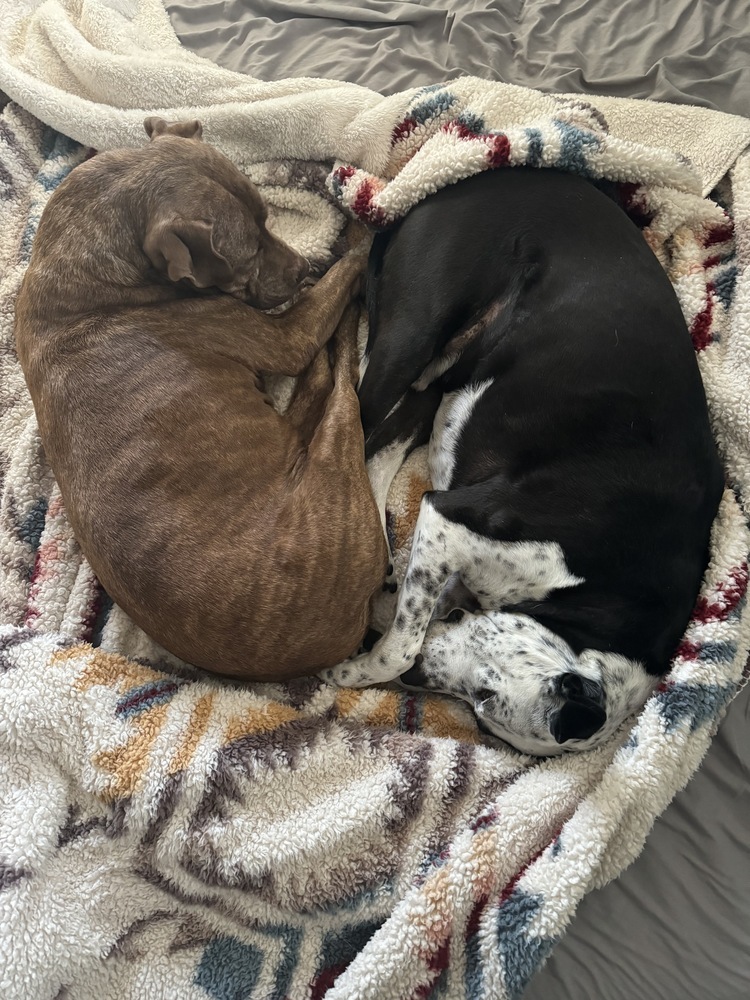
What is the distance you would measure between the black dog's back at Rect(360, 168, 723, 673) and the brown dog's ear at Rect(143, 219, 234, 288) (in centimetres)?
50

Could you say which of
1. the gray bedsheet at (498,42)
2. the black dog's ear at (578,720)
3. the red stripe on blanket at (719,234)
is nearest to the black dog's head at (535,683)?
the black dog's ear at (578,720)

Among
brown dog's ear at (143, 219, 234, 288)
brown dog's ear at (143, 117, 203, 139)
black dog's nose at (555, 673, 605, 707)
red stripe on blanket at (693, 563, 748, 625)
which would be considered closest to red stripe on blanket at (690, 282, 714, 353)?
red stripe on blanket at (693, 563, 748, 625)

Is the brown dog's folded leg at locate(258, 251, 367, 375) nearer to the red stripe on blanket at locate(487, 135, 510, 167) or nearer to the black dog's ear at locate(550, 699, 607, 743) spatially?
the red stripe on blanket at locate(487, 135, 510, 167)

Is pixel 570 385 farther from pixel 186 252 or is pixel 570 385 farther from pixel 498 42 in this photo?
pixel 498 42

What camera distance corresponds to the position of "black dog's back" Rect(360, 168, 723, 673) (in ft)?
6.09

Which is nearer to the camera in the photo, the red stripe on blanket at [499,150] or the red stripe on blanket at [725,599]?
the red stripe on blanket at [725,599]

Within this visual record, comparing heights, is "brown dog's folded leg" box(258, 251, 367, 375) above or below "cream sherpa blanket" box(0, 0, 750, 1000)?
above

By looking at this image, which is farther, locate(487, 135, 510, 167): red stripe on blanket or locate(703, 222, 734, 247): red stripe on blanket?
locate(703, 222, 734, 247): red stripe on blanket

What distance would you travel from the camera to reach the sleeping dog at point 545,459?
6.08 ft

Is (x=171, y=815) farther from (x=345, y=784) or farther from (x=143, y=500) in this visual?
(x=143, y=500)

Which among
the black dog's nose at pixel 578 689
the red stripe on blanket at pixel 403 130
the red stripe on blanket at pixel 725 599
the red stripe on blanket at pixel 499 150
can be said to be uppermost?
the red stripe on blanket at pixel 499 150

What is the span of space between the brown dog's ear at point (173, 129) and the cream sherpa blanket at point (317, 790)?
0.60 metres

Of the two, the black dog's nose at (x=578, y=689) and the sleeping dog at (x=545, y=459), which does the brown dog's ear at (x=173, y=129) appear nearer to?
the sleeping dog at (x=545, y=459)

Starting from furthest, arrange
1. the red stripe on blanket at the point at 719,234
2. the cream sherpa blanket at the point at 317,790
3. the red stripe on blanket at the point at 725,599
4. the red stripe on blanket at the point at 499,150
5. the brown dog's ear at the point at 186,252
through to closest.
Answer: the red stripe on blanket at the point at 719,234
the red stripe on blanket at the point at 499,150
the brown dog's ear at the point at 186,252
the red stripe on blanket at the point at 725,599
the cream sherpa blanket at the point at 317,790
